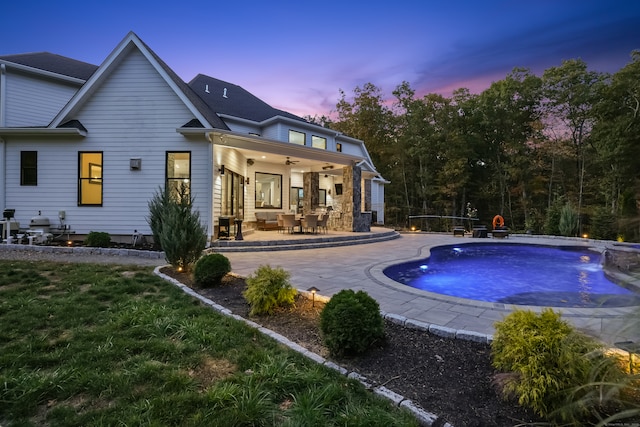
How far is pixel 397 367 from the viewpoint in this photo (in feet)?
8.39

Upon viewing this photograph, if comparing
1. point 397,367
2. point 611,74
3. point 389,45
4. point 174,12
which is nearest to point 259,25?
point 174,12

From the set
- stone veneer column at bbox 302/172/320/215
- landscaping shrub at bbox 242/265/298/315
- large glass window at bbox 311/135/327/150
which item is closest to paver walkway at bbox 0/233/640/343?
landscaping shrub at bbox 242/265/298/315

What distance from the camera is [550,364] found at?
1.96 metres

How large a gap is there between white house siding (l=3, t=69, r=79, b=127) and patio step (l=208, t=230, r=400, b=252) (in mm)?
9728

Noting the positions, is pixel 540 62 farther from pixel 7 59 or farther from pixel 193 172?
pixel 7 59

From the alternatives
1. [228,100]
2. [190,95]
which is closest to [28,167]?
[190,95]

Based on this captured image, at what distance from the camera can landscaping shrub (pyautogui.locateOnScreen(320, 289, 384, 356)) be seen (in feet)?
8.93

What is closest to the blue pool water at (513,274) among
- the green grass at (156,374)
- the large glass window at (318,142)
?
the green grass at (156,374)

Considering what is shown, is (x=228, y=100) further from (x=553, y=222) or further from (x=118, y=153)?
(x=553, y=222)

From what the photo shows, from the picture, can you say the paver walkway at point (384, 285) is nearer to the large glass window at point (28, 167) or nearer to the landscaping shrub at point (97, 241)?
the landscaping shrub at point (97, 241)

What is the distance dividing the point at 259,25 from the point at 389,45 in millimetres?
5508

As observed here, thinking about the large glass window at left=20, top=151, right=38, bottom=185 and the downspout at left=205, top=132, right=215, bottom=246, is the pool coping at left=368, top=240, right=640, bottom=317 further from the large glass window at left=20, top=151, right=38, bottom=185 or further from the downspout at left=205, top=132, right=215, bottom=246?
the large glass window at left=20, top=151, right=38, bottom=185

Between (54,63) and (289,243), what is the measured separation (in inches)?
523

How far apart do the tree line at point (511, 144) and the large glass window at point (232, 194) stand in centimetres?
1139
